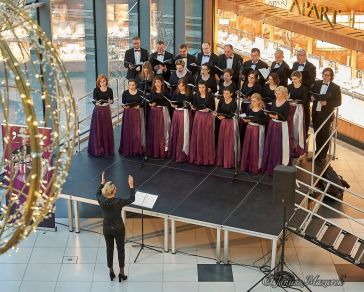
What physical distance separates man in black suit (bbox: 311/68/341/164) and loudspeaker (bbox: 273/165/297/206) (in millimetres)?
3094

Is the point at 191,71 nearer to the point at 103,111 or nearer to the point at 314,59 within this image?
the point at 103,111

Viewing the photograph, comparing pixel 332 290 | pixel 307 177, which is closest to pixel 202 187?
pixel 307 177

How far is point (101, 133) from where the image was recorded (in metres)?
11.5

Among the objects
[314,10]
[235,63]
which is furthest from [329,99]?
[314,10]

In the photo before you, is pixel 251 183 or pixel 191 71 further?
pixel 191 71

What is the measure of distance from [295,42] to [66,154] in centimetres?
1120

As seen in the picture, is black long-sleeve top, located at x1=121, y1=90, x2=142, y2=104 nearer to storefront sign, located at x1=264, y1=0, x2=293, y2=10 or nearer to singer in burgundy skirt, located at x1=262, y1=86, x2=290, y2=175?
singer in burgundy skirt, located at x1=262, y1=86, x2=290, y2=175

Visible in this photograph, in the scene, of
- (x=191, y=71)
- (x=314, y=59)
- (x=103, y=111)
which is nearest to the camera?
(x=103, y=111)

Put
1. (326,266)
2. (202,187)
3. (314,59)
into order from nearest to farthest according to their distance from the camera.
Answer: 1. (326,266)
2. (202,187)
3. (314,59)

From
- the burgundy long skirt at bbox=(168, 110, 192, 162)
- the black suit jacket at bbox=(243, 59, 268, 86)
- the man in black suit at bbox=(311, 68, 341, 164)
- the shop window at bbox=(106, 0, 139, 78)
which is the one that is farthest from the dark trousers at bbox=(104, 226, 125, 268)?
the shop window at bbox=(106, 0, 139, 78)

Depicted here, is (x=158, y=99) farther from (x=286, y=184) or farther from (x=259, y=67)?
(x=286, y=184)

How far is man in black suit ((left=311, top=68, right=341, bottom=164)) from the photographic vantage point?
11.2m

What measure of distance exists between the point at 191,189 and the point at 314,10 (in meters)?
6.49

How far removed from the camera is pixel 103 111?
1128 centimetres
